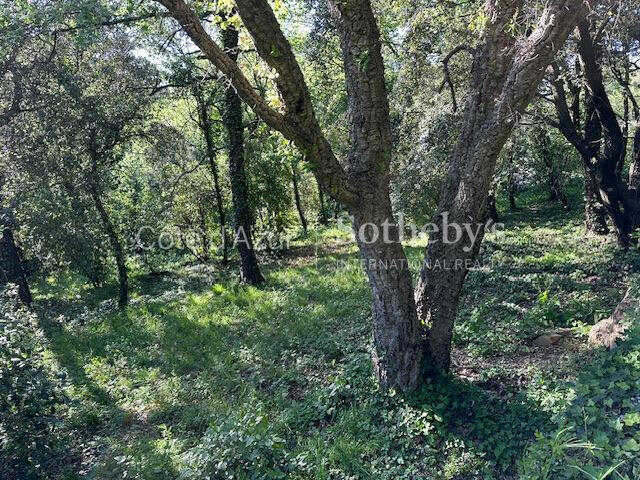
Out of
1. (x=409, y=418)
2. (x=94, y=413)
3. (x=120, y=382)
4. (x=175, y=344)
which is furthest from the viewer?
(x=175, y=344)

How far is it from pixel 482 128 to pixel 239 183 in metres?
6.73

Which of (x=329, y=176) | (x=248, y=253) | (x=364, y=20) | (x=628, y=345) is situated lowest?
(x=628, y=345)

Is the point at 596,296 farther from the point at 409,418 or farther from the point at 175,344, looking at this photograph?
the point at 175,344

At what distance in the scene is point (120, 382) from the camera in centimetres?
597

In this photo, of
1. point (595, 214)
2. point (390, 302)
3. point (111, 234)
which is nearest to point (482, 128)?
point (390, 302)

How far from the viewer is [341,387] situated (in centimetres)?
455

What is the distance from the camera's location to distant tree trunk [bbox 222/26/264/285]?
9.47 metres

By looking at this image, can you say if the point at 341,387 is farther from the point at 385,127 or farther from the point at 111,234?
the point at 111,234

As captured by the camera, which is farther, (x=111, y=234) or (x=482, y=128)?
(x=111, y=234)

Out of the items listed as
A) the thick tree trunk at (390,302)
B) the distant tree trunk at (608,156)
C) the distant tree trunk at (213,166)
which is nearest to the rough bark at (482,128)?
the thick tree trunk at (390,302)

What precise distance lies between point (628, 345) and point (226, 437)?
3.34 m

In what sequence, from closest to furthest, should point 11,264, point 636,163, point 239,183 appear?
point 636,163 → point 239,183 → point 11,264

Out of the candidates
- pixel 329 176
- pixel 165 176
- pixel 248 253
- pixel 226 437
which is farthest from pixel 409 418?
pixel 165 176

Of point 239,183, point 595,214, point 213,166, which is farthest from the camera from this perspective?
point 213,166
